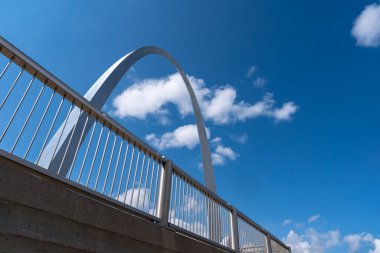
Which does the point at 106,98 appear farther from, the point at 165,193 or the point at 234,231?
the point at 165,193

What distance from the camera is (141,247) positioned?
307 centimetres

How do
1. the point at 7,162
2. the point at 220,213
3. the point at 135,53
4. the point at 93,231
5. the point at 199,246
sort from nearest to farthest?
the point at 7,162
the point at 93,231
the point at 199,246
the point at 220,213
the point at 135,53

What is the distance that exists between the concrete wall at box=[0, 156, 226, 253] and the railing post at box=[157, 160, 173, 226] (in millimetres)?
646

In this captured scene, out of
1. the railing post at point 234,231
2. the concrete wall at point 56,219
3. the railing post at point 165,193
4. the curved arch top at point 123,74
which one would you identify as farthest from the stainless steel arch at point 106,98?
the railing post at point 234,231

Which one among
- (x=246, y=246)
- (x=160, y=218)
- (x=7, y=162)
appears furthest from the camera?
(x=246, y=246)

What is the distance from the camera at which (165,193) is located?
401cm

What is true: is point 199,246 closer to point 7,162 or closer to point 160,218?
point 160,218

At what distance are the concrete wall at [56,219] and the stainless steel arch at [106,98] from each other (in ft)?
5.82

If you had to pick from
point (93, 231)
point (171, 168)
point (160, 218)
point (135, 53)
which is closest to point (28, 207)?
point (93, 231)

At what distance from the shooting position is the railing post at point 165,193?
3826 mm

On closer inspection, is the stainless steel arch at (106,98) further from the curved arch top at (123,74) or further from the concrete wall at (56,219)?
the concrete wall at (56,219)

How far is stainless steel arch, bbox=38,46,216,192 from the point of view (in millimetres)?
4820

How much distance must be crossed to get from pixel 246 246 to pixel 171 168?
12.1ft

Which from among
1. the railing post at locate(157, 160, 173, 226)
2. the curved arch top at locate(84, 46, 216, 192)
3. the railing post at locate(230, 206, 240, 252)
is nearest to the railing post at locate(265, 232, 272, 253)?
the railing post at locate(230, 206, 240, 252)
